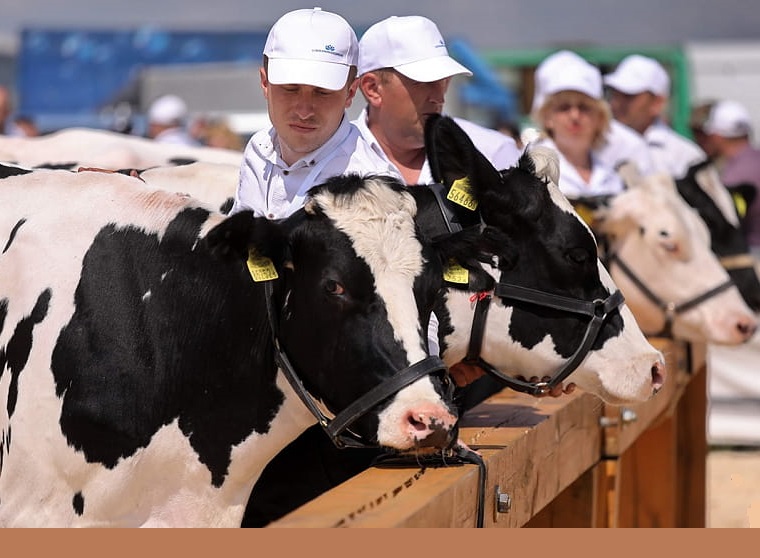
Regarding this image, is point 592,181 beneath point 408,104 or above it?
beneath

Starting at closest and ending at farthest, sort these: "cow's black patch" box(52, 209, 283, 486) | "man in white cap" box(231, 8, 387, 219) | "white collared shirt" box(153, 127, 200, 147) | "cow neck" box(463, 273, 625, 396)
Result: "cow's black patch" box(52, 209, 283, 486) → "man in white cap" box(231, 8, 387, 219) → "cow neck" box(463, 273, 625, 396) → "white collared shirt" box(153, 127, 200, 147)

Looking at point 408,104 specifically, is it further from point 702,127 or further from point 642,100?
point 702,127

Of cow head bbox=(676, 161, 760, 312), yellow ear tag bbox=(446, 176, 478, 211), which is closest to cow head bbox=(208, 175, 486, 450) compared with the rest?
yellow ear tag bbox=(446, 176, 478, 211)

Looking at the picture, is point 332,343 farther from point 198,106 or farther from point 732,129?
point 198,106

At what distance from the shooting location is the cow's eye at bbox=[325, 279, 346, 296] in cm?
355

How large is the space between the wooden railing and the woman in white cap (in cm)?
98

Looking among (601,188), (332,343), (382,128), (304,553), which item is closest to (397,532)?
(304,553)

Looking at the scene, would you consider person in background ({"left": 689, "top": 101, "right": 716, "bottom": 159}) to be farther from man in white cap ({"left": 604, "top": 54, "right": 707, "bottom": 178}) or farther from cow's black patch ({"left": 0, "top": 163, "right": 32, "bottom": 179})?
cow's black patch ({"left": 0, "top": 163, "right": 32, "bottom": 179})

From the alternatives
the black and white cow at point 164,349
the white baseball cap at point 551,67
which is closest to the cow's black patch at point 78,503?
the black and white cow at point 164,349

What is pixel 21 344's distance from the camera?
3.98m

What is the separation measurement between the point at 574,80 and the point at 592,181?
0.56m

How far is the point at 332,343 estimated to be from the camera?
11.7 feet

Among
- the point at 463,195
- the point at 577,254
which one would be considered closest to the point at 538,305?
the point at 577,254

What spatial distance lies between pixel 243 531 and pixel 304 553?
0.10 m
